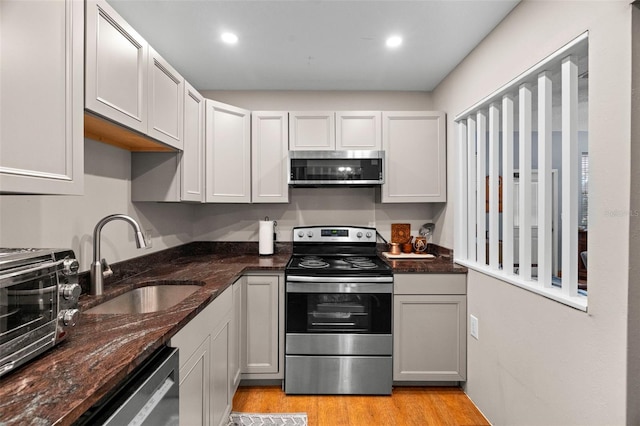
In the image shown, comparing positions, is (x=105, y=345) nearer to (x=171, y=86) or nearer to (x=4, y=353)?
(x=4, y=353)

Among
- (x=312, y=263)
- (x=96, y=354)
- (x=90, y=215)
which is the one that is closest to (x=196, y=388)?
(x=96, y=354)

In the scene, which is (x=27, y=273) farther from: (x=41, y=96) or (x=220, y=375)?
(x=220, y=375)

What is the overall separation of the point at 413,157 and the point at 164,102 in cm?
194

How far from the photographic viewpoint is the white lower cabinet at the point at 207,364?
1.26 metres

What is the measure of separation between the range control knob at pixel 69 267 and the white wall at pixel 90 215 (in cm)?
46

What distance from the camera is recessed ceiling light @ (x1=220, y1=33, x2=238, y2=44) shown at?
2012 mm

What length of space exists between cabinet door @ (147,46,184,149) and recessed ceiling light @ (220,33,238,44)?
401 mm

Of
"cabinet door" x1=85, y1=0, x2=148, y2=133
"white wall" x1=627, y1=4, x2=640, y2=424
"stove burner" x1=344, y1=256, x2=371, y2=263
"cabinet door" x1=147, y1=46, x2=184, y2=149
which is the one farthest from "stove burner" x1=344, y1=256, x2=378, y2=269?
"cabinet door" x1=85, y1=0, x2=148, y2=133

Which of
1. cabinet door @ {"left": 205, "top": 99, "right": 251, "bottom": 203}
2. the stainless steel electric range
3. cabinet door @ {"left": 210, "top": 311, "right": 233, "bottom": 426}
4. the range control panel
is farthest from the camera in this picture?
the range control panel

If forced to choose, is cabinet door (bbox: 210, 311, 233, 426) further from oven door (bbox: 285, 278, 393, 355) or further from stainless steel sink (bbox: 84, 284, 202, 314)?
oven door (bbox: 285, 278, 393, 355)

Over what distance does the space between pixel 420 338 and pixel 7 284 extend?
2.23 metres

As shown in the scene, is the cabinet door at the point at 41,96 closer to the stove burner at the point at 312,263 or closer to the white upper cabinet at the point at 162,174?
the white upper cabinet at the point at 162,174

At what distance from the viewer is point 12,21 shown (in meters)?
0.88

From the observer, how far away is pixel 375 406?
210 centimetres
